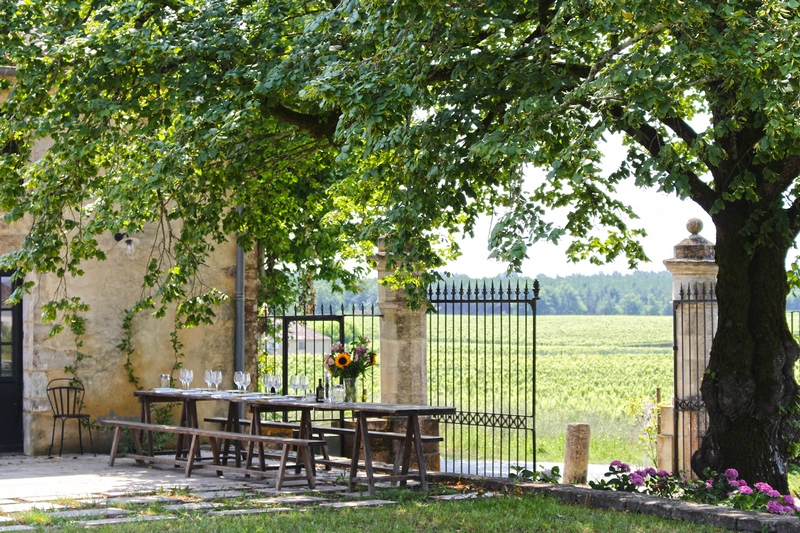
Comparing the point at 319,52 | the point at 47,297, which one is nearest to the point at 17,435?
the point at 47,297

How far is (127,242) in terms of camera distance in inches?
469

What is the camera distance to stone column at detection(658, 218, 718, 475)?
1233cm

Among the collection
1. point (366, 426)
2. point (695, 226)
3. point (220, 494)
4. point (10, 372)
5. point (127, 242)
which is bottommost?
point (220, 494)

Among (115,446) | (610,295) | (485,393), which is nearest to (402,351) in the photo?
(485,393)

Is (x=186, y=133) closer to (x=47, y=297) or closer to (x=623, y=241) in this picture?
(x=47, y=297)

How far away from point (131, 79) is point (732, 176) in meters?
5.42

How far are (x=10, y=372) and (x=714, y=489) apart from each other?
8.22m

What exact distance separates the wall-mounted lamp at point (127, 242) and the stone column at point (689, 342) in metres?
6.83

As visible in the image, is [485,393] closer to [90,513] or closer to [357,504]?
[357,504]

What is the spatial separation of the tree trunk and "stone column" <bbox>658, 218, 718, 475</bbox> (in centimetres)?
384

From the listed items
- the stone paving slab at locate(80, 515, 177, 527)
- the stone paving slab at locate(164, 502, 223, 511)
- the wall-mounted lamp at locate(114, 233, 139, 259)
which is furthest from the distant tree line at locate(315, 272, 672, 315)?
the stone paving slab at locate(80, 515, 177, 527)

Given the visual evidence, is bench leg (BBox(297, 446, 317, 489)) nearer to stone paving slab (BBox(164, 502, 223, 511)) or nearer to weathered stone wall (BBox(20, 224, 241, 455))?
stone paving slab (BBox(164, 502, 223, 511))

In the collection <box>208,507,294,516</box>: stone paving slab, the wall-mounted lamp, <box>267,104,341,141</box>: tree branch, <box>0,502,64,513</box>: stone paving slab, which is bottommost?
<box>0,502,64,513</box>: stone paving slab

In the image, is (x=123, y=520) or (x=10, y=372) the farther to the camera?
(x=10, y=372)
